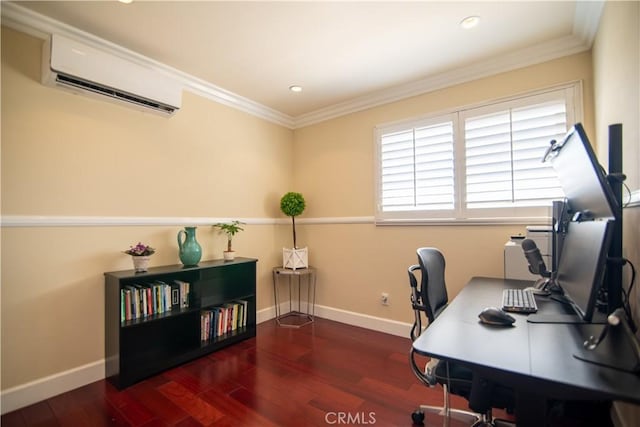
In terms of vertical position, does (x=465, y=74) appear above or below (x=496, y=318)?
above

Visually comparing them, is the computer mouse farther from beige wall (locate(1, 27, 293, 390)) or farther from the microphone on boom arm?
beige wall (locate(1, 27, 293, 390))

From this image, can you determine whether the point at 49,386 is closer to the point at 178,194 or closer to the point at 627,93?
the point at 178,194

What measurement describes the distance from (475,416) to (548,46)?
2681 mm

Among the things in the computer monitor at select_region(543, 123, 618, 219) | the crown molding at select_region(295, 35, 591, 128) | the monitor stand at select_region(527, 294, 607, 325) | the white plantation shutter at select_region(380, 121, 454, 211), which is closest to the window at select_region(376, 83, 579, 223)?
the white plantation shutter at select_region(380, 121, 454, 211)

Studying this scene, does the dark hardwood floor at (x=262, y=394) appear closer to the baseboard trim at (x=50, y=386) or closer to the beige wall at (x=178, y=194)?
the baseboard trim at (x=50, y=386)

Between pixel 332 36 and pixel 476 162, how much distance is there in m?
1.62

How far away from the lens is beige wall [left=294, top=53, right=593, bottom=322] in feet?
8.34

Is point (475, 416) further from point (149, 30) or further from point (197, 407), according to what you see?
point (149, 30)

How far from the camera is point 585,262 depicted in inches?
41.6

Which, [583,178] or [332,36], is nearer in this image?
[583,178]

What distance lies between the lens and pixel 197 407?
1.90m

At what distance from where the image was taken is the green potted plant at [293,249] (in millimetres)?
3500

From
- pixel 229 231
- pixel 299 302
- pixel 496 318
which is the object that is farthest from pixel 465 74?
pixel 299 302

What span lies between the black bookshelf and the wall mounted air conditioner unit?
136 centimetres
